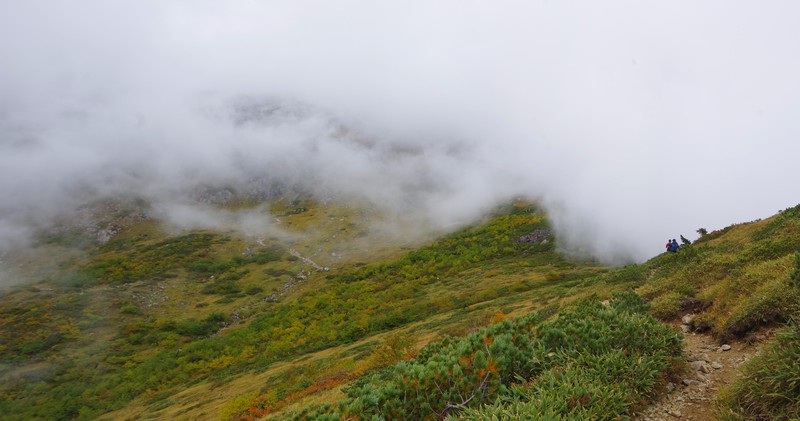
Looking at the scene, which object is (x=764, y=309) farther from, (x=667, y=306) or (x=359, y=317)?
(x=359, y=317)

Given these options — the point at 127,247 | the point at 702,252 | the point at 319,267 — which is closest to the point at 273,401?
the point at 702,252

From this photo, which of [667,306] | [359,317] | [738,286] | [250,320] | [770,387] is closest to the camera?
[770,387]

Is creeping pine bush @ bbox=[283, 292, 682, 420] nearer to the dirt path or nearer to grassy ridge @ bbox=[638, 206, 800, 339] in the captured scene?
the dirt path

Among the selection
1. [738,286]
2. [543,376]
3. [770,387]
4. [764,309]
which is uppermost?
[543,376]

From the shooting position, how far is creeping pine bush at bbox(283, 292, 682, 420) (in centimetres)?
731

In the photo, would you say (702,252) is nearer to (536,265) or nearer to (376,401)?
(376,401)

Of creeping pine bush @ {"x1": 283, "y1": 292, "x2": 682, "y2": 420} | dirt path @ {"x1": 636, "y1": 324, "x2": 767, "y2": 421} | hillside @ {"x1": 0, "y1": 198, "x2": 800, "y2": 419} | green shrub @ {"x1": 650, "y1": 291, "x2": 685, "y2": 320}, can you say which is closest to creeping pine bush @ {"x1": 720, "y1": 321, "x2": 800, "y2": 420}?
hillside @ {"x1": 0, "y1": 198, "x2": 800, "y2": 419}

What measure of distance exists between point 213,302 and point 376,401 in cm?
8921

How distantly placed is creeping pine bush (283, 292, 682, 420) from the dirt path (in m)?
0.35

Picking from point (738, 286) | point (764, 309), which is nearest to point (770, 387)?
point (764, 309)

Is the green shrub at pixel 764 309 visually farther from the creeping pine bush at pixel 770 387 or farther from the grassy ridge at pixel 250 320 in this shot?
the grassy ridge at pixel 250 320

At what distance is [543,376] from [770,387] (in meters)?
3.87

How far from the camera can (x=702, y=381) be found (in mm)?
8406

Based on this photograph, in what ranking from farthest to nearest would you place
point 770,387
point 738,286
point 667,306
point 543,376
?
point 667,306 < point 738,286 < point 543,376 < point 770,387
